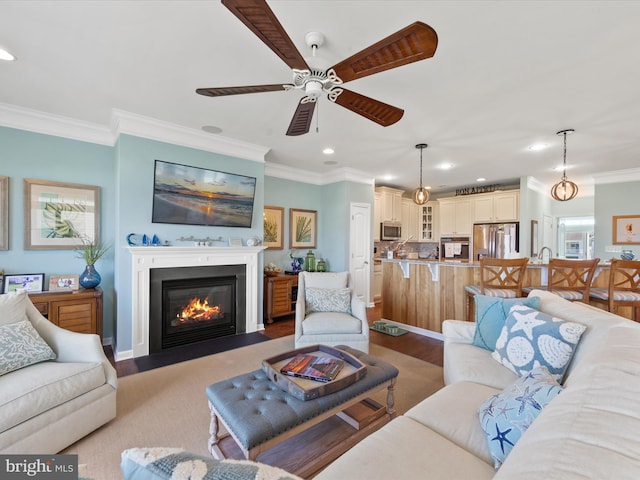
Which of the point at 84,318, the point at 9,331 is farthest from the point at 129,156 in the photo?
the point at 9,331

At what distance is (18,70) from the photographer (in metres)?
2.34

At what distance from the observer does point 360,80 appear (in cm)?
242

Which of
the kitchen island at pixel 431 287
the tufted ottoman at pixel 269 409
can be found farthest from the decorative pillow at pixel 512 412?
the kitchen island at pixel 431 287

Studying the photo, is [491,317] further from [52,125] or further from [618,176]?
[618,176]

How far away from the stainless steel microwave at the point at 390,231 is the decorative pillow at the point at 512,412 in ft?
17.1

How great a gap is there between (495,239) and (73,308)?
Result: 23.3 ft

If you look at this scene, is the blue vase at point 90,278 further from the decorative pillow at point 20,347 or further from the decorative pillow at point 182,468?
the decorative pillow at point 182,468

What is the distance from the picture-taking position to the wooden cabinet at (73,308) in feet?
9.47

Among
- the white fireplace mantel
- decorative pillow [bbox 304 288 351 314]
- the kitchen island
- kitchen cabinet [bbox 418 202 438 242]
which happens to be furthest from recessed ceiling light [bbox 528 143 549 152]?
the white fireplace mantel

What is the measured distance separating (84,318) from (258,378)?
8.01 ft

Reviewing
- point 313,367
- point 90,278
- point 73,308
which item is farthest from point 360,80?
point 73,308

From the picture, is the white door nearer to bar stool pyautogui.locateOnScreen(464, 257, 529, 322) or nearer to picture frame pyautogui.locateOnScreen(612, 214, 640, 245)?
bar stool pyautogui.locateOnScreen(464, 257, 529, 322)

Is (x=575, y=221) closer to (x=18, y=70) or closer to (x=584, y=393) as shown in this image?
(x=584, y=393)

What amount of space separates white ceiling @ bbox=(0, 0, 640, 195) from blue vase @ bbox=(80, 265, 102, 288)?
1703 millimetres
